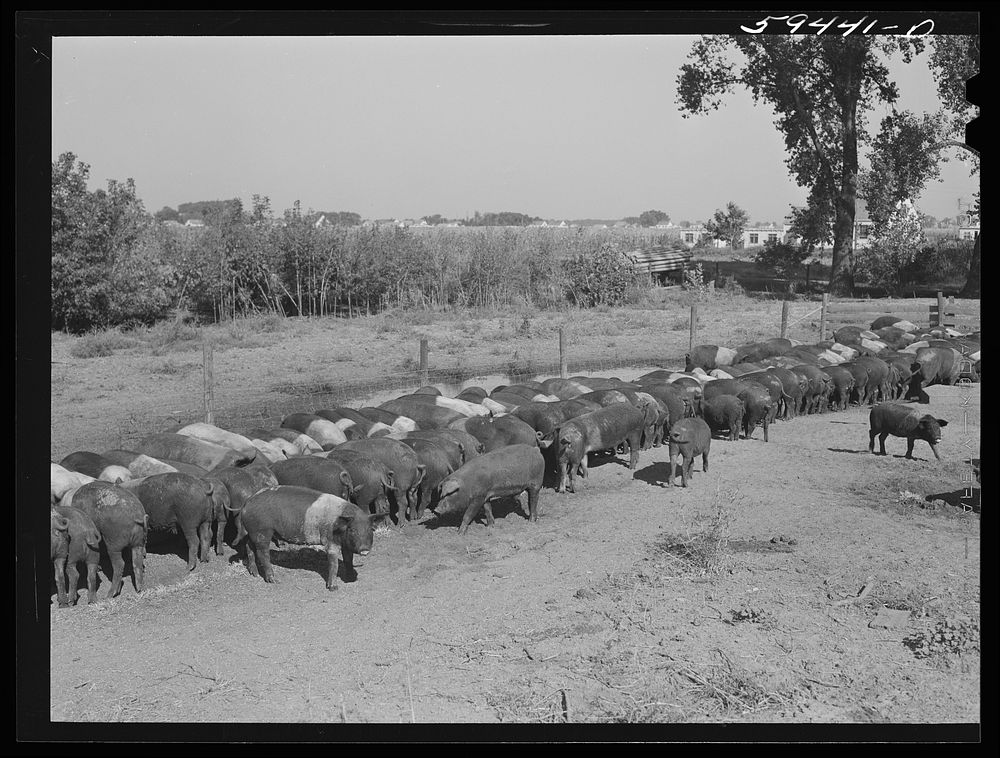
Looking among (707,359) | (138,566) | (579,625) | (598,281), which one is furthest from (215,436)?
(598,281)

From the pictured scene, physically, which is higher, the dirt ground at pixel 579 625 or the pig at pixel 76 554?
the pig at pixel 76 554

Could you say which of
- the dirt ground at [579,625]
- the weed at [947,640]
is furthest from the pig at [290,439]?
the weed at [947,640]

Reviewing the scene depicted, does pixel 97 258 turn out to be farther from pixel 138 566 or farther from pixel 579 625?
pixel 579 625

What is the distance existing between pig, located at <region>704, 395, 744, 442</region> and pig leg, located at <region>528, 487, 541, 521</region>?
430 centimetres

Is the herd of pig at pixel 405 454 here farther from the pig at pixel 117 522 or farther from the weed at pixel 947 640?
the weed at pixel 947 640

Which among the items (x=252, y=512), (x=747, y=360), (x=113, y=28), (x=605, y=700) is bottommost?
(x=605, y=700)

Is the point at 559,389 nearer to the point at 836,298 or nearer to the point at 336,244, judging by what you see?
the point at 336,244

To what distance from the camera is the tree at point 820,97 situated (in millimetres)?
18141

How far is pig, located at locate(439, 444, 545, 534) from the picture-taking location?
30.8ft

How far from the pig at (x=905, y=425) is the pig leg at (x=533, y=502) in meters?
5.11

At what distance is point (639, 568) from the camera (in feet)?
27.0
